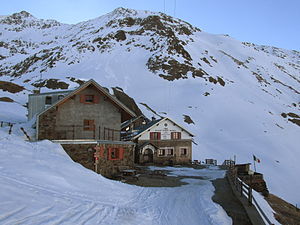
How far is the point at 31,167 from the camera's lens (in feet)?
41.1

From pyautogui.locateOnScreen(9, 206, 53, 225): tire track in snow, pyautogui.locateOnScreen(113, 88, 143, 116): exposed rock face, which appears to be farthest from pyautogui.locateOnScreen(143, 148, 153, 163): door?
pyautogui.locateOnScreen(9, 206, 53, 225): tire track in snow

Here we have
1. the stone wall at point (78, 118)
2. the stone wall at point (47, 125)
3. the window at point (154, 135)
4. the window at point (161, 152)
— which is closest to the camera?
the stone wall at point (47, 125)

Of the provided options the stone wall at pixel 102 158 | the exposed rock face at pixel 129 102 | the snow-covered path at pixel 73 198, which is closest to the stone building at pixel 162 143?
the stone wall at pixel 102 158

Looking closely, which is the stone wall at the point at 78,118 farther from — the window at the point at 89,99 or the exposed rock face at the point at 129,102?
the exposed rock face at the point at 129,102

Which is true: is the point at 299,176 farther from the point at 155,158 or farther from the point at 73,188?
the point at 73,188

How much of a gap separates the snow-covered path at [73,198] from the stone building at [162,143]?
22007 mm

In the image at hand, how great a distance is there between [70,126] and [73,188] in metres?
10.5

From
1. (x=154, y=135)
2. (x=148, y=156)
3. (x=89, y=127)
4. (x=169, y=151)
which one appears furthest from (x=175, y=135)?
(x=89, y=127)

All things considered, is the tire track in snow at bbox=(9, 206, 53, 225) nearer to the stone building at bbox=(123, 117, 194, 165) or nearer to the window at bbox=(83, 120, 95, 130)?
the window at bbox=(83, 120, 95, 130)

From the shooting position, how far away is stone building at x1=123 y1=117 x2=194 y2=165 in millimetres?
38731

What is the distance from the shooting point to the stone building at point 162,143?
1525 inches

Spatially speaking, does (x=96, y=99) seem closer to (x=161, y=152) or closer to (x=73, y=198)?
(x=73, y=198)

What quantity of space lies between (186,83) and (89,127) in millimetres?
69936

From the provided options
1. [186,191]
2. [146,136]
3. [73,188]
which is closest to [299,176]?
[146,136]
